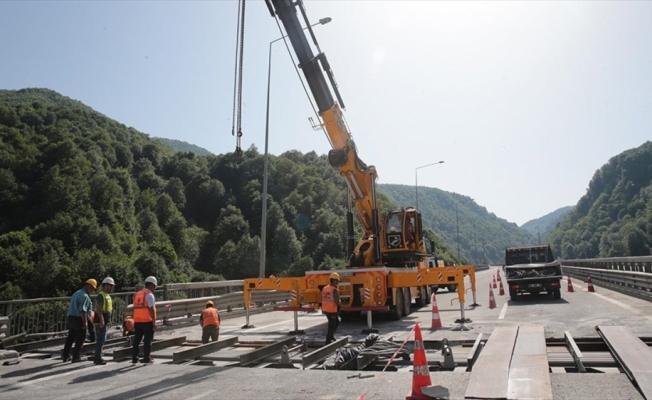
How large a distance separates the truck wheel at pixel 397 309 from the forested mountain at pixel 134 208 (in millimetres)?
53156

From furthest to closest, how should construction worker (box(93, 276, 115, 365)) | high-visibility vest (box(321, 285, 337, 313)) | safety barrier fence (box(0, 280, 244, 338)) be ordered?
safety barrier fence (box(0, 280, 244, 338)), high-visibility vest (box(321, 285, 337, 313)), construction worker (box(93, 276, 115, 365))

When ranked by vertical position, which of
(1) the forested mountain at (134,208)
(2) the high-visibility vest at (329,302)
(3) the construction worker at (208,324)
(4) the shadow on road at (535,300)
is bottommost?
(4) the shadow on road at (535,300)

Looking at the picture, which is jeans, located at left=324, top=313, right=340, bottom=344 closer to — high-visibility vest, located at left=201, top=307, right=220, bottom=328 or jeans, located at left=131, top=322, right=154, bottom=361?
high-visibility vest, located at left=201, top=307, right=220, bottom=328

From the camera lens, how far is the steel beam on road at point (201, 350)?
874 centimetres

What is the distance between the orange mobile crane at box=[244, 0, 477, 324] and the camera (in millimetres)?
13477

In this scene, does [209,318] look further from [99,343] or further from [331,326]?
[331,326]

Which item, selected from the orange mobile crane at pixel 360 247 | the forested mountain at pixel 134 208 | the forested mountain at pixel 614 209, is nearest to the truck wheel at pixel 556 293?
the orange mobile crane at pixel 360 247

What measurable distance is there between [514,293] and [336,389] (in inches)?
586

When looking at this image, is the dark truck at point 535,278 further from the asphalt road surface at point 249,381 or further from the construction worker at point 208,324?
the construction worker at point 208,324

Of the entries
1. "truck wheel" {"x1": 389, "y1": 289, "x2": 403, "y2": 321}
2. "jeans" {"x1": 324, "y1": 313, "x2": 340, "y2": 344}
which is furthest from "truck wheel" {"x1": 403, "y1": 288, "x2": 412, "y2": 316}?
"jeans" {"x1": 324, "y1": 313, "x2": 340, "y2": 344}

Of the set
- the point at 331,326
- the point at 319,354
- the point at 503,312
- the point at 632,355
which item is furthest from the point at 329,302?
the point at 503,312

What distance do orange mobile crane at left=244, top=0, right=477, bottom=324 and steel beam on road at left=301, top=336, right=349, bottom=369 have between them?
3058 mm

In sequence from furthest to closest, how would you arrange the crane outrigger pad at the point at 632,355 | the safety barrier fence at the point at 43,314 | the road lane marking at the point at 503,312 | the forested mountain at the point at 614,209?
the forested mountain at the point at 614,209
the road lane marking at the point at 503,312
the safety barrier fence at the point at 43,314
the crane outrigger pad at the point at 632,355

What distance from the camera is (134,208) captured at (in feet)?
313
